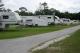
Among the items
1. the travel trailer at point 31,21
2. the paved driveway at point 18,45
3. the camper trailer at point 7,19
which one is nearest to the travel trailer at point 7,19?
the camper trailer at point 7,19

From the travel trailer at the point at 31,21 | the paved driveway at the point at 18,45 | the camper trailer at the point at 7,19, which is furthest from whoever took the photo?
the travel trailer at the point at 31,21

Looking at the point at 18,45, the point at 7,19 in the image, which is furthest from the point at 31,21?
the point at 18,45

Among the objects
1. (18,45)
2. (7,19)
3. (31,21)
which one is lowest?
(31,21)

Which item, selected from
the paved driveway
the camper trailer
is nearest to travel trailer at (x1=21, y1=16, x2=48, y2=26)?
the camper trailer

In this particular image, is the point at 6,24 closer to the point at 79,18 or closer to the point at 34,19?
the point at 34,19

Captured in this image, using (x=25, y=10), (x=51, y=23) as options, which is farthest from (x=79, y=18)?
(x=51, y=23)

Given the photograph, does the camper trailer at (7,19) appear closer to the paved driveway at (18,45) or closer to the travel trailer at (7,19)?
the travel trailer at (7,19)

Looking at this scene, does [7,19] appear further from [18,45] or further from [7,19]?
[18,45]

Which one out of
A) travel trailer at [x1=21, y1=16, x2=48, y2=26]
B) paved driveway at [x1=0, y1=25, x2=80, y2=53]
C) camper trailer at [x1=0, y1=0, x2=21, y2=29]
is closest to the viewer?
paved driveway at [x1=0, y1=25, x2=80, y2=53]

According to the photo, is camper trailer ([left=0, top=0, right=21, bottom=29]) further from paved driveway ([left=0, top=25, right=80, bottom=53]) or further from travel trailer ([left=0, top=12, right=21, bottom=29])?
paved driveway ([left=0, top=25, right=80, bottom=53])

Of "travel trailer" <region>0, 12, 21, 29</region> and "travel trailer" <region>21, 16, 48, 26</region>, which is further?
"travel trailer" <region>21, 16, 48, 26</region>

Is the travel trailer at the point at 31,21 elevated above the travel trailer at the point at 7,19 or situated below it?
below

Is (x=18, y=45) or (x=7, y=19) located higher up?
(x=7, y=19)

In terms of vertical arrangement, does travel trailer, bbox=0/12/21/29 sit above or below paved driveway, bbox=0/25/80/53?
above
